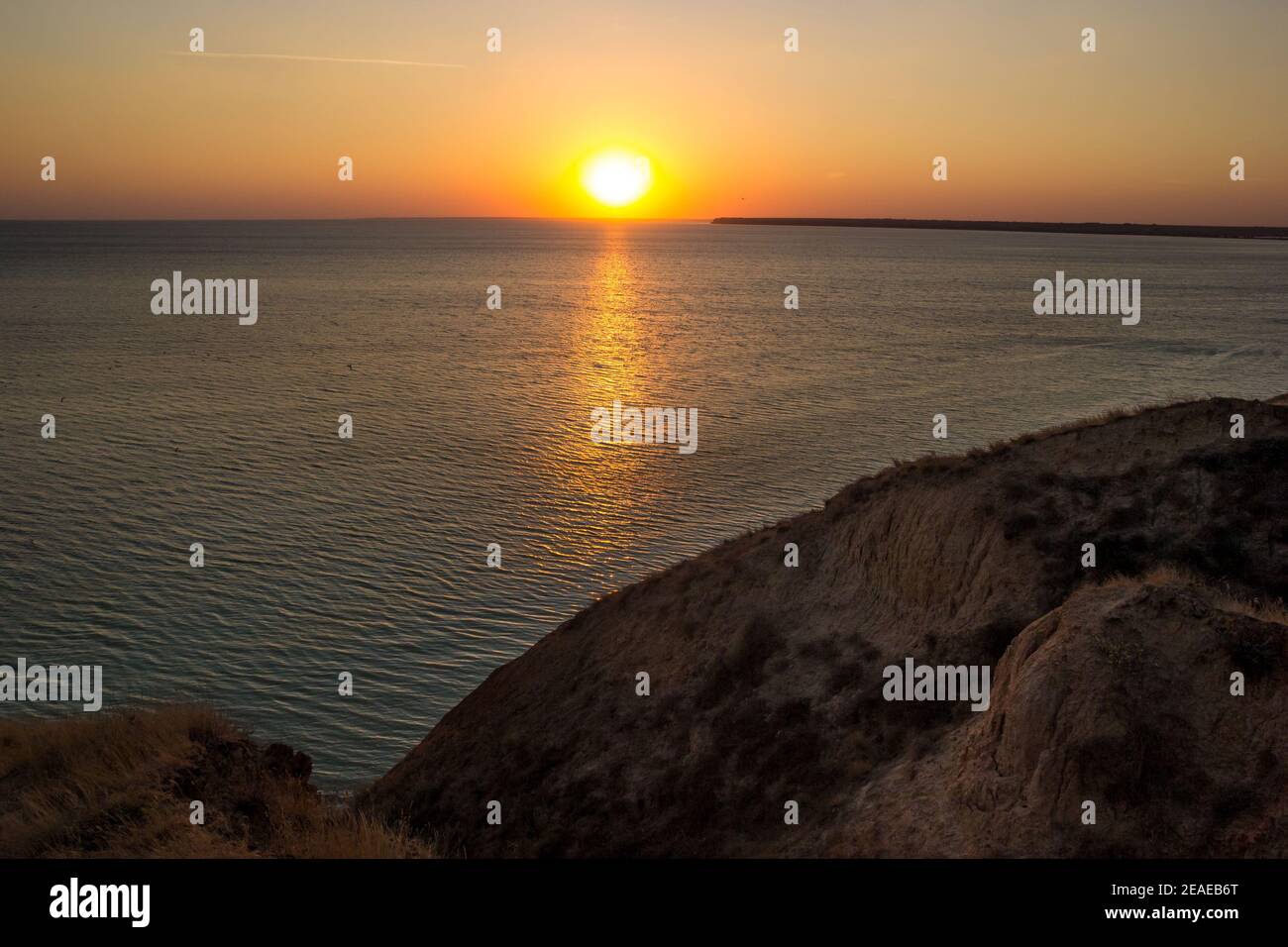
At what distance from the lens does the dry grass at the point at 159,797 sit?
14.3 m

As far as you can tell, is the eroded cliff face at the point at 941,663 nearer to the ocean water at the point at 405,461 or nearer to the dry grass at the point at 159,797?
the dry grass at the point at 159,797

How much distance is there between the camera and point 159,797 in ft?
51.3

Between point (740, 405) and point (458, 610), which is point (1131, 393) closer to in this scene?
point (740, 405)

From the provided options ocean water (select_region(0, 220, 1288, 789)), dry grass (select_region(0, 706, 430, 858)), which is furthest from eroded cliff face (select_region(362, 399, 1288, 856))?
ocean water (select_region(0, 220, 1288, 789))

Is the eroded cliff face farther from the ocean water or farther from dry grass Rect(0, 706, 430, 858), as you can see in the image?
the ocean water

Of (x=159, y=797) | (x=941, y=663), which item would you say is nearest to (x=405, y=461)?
(x=941, y=663)

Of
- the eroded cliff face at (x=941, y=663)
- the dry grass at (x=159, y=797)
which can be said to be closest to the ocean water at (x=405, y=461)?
the eroded cliff face at (x=941, y=663)

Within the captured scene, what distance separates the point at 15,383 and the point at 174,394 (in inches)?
479

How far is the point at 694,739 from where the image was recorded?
23.0m

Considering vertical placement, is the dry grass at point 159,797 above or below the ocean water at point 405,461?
below

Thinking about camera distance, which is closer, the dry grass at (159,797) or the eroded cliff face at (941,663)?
the dry grass at (159,797)

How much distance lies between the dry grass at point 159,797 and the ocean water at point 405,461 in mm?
9940

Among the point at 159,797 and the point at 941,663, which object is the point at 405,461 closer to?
the point at 941,663

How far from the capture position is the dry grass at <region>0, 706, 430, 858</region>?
14258 mm
